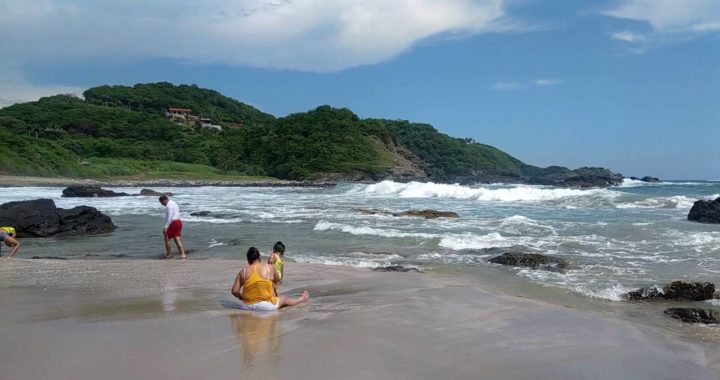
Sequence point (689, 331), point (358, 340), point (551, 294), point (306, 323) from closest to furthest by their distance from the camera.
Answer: point (358, 340), point (306, 323), point (689, 331), point (551, 294)

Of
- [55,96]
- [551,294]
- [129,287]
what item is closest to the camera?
[129,287]

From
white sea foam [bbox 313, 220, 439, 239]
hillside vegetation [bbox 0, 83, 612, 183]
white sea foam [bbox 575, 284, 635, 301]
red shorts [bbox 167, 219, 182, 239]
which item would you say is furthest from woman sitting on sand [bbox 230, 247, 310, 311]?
hillside vegetation [bbox 0, 83, 612, 183]

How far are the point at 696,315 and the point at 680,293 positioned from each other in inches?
57.1

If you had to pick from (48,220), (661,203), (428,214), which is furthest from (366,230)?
(661,203)

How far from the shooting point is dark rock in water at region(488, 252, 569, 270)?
448 inches

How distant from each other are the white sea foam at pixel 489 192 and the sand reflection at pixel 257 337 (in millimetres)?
31176

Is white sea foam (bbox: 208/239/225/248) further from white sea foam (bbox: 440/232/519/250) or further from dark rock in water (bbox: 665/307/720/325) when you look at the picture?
dark rock in water (bbox: 665/307/720/325)

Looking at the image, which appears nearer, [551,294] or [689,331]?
[689,331]

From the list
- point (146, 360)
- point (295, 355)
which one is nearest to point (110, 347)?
point (146, 360)

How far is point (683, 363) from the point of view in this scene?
16.4ft

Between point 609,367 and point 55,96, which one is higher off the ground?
point 55,96

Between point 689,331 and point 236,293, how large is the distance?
18.2 ft

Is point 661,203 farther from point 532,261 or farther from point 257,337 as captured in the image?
point 257,337

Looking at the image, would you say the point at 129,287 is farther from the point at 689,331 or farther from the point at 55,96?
the point at 55,96
